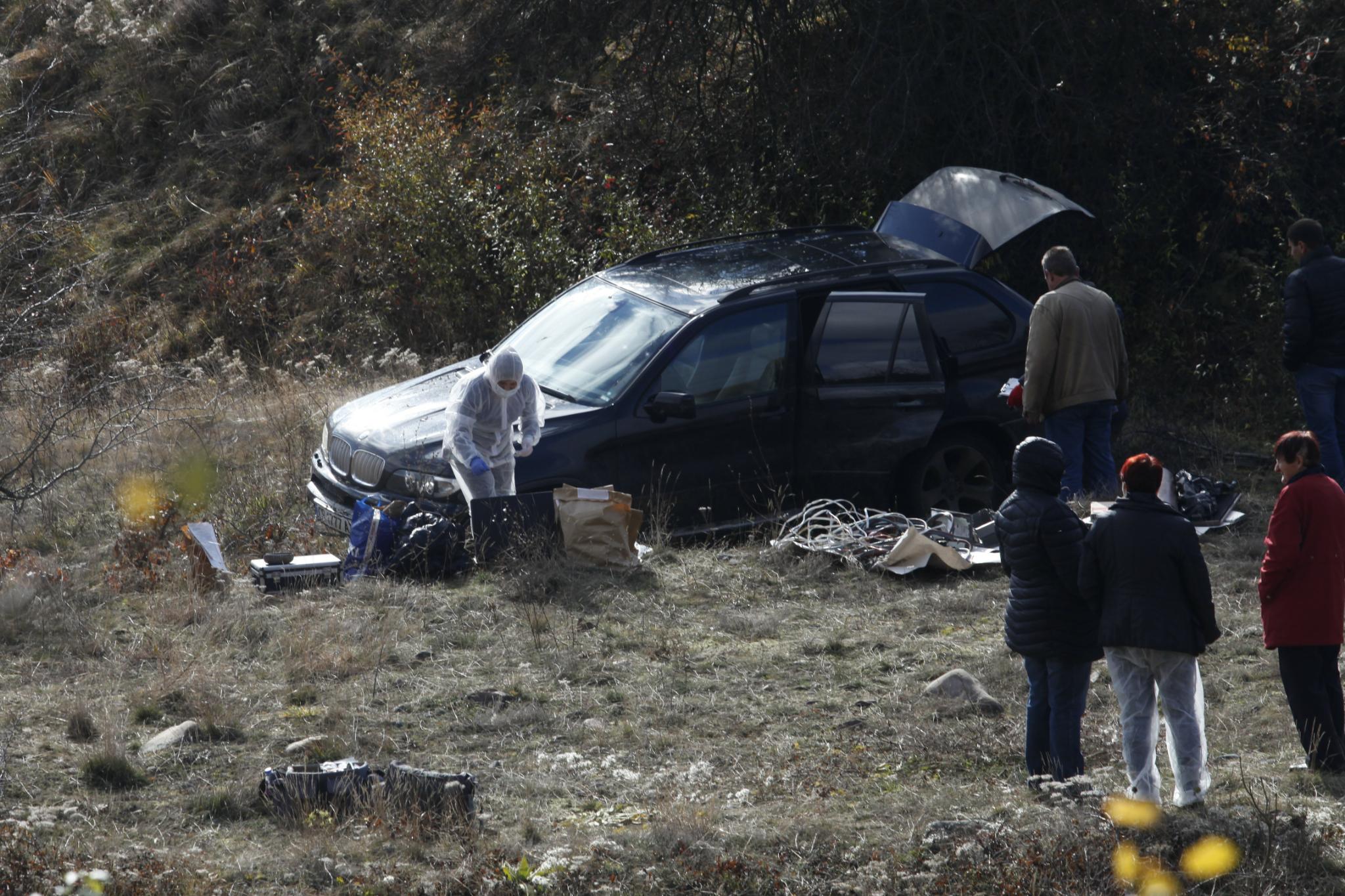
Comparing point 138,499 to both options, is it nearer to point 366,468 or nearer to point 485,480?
point 366,468

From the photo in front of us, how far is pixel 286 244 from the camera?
61.4 feet

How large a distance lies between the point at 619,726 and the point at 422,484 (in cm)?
279

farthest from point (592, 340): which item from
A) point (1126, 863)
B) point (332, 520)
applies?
point (1126, 863)

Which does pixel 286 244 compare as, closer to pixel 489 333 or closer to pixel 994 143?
pixel 489 333

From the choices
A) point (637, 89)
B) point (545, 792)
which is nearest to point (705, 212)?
point (637, 89)

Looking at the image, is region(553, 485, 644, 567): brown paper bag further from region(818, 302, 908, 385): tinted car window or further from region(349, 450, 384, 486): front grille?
region(818, 302, 908, 385): tinted car window

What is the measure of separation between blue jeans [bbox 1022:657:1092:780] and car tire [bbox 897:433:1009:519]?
364 cm

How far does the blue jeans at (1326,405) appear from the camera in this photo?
28.1 feet

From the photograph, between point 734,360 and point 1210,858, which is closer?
point 1210,858

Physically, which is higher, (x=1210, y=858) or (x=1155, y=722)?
(x=1155, y=722)

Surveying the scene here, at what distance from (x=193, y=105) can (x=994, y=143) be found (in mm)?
14128

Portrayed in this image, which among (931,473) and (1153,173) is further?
(1153,173)

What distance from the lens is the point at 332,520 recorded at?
8344 mm

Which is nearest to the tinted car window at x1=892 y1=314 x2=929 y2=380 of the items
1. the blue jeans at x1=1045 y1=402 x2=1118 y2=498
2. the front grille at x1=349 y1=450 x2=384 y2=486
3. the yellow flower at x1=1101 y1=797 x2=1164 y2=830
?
the blue jeans at x1=1045 y1=402 x2=1118 y2=498
